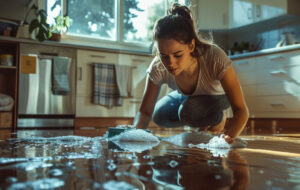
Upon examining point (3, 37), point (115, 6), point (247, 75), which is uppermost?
point (115, 6)

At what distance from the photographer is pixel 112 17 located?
354cm

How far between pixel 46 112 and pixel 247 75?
213 centimetres

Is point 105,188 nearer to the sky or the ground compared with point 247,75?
nearer to the ground

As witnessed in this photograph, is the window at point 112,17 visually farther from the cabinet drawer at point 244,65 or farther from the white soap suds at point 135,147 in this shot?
the white soap suds at point 135,147

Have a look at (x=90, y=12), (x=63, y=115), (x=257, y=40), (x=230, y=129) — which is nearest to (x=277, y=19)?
(x=257, y=40)

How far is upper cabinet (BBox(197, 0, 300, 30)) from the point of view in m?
3.55

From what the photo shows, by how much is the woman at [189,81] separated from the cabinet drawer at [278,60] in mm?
1629

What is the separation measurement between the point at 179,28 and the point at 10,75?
221 cm

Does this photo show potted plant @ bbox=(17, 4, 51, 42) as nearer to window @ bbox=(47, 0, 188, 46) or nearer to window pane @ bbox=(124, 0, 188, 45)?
window @ bbox=(47, 0, 188, 46)

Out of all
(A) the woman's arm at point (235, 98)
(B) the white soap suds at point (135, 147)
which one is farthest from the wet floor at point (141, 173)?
(A) the woman's arm at point (235, 98)

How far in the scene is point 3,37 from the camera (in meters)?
2.67

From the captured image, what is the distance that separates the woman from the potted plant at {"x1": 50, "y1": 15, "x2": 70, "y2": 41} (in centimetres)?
161

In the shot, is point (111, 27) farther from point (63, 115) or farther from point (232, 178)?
point (232, 178)

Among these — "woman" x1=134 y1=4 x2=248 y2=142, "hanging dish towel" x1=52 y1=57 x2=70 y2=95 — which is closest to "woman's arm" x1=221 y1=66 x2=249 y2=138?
"woman" x1=134 y1=4 x2=248 y2=142
